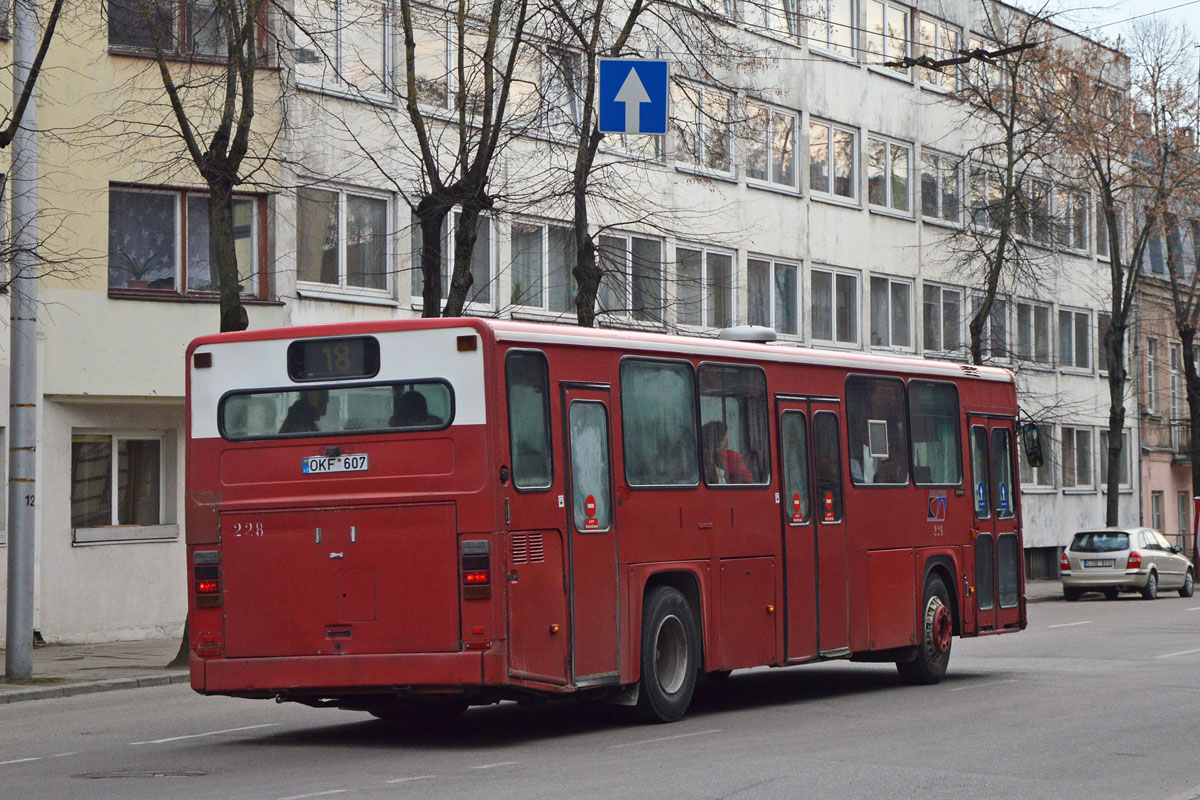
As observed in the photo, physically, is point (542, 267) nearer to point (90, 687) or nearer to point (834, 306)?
point (834, 306)

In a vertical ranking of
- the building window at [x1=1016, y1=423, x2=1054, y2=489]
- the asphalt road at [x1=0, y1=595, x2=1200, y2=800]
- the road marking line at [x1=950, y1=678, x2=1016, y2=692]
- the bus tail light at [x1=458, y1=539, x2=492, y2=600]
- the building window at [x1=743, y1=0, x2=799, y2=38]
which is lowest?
the road marking line at [x1=950, y1=678, x2=1016, y2=692]

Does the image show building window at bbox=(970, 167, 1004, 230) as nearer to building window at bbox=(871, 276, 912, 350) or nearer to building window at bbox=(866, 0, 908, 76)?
building window at bbox=(871, 276, 912, 350)

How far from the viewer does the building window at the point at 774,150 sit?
126 feet

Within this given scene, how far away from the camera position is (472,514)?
12.2 metres

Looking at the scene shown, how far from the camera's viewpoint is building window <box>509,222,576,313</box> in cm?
3203

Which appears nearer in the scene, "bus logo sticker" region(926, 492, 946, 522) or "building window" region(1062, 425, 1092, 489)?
"bus logo sticker" region(926, 492, 946, 522)

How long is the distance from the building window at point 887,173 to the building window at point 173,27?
2033 cm

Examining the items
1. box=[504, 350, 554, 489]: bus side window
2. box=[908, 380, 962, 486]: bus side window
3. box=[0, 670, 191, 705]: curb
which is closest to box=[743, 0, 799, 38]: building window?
box=[908, 380, 962, 486]: bus side window

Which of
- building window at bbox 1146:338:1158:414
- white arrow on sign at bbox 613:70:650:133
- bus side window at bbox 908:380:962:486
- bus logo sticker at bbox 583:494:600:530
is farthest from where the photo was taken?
building window at bbox 1146:338:1158:414

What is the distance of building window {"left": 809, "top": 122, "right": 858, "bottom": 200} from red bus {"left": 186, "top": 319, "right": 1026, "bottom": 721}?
2628 cm

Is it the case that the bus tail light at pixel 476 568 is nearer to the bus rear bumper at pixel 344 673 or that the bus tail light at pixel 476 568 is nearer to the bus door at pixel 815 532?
the bus rear bumper at pixel 344 673

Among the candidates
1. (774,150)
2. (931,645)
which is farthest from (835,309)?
(931,645)

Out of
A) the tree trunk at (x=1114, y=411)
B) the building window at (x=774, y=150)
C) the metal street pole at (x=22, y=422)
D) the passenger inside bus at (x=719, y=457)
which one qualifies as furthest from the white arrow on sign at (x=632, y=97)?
the tree trunk at (x=1114, y=411)

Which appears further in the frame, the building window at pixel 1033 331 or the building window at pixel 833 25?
the building window at pixel 1033 331
